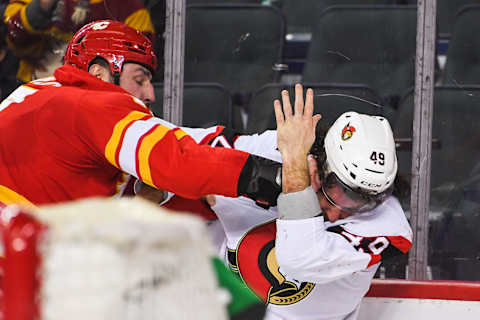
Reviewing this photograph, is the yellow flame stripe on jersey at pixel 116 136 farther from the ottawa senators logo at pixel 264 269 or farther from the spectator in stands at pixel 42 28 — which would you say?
the spectator in stands at pixel 42 28

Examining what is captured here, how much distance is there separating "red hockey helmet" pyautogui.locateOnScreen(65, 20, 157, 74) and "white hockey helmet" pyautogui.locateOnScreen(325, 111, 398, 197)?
529 millimetres

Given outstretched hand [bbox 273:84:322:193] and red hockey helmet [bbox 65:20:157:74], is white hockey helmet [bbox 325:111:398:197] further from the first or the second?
red hockey helmet [bbox 65:20:157:74]

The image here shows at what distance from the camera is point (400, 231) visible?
7.34 feet

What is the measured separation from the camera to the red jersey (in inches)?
68.3

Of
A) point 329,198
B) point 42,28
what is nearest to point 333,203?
point 329,198

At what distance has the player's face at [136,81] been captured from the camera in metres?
2.13

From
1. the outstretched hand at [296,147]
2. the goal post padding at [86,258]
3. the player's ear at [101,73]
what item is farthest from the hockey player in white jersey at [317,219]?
the goal post padding at [86,258]

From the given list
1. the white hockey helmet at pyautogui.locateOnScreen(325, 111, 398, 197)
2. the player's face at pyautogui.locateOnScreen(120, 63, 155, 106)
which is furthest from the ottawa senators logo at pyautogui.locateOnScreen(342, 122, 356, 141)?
the player's face at pyautogui.locateOnScreen(120, 63, 155, 106)

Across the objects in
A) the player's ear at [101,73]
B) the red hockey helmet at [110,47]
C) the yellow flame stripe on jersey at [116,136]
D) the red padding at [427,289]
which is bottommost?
the red padding at [427,289]

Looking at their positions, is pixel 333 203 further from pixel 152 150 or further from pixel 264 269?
pixel 152 150

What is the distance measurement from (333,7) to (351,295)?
1004 mm

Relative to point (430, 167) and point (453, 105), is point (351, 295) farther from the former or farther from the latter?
point (453, 105)

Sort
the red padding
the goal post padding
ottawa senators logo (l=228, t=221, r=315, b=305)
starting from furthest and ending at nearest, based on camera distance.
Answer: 1. the red padding
2. ottawa senators logo (l=228, t=221, r=315, b=305)
3. the goal post padding

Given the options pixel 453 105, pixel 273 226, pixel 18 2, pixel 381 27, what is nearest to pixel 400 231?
pixel 273 226
